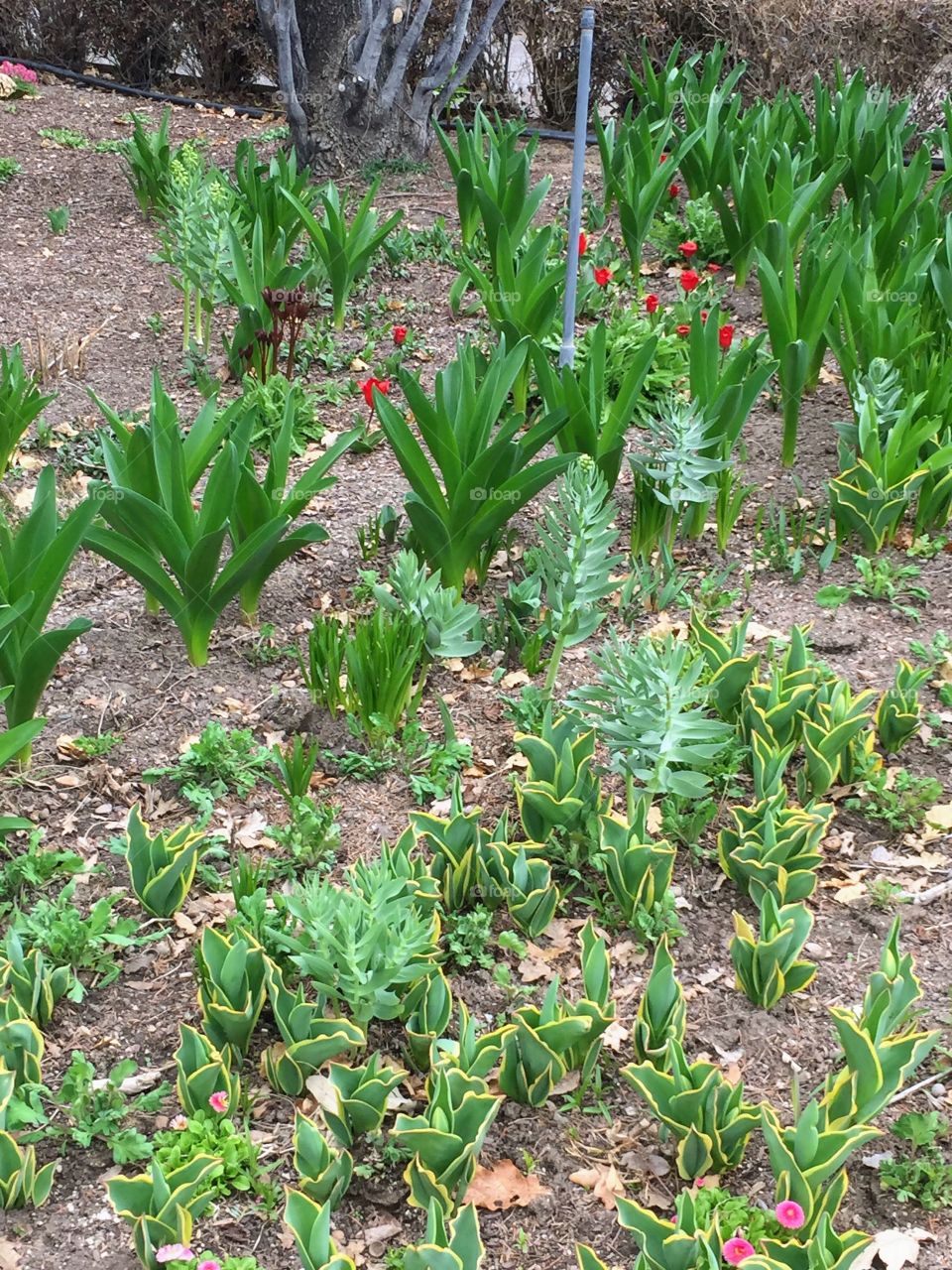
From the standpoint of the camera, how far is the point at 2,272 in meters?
4.83

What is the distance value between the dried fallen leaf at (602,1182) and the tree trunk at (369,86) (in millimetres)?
4771

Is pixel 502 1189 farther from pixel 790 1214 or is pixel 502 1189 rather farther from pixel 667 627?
pixel 667 627

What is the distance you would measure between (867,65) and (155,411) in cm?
579

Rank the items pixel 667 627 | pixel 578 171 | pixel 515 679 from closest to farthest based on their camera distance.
→ pixel 515 679
pixel 667 627
pixel 578 171

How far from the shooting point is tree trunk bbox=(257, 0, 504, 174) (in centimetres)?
547

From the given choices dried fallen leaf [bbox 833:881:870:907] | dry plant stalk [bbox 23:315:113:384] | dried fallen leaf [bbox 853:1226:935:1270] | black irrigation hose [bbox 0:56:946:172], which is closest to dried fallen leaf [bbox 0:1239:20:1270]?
dried fallen leaf [bbox 853:1226:935:1270]

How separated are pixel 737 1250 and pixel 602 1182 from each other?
0.29m

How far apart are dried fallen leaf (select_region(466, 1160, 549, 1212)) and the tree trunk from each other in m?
4.75

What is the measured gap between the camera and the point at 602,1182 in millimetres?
1882

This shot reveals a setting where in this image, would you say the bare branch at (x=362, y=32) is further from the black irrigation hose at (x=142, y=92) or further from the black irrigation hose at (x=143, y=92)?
the black irrigation hose at (x=142, y=92)

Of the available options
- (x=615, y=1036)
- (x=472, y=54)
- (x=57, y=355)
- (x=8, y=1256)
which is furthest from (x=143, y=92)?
(x=8, y=1256)

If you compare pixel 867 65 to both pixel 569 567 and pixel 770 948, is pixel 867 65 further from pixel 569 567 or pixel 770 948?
pixel 770 948

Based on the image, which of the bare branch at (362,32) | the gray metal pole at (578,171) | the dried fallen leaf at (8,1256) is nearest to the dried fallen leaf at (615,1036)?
the dried fallen leaf at (8,1256)

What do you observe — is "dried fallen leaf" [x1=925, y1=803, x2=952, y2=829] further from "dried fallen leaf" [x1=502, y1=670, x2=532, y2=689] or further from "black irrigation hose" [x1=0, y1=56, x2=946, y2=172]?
"black irrigation hose" [x1=0, y1=56, x2=946, y2=172]
